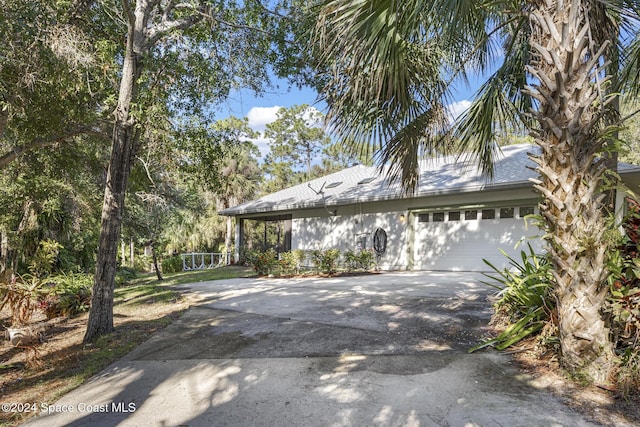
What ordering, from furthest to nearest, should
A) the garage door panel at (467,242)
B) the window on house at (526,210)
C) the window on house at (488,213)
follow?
the window on house at (488,213), the garage door panel at (467,242), the window on house at (526,210)

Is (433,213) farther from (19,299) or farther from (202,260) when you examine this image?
(202,260)

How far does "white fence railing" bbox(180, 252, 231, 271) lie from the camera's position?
20.1 meters

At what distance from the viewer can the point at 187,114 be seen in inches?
259

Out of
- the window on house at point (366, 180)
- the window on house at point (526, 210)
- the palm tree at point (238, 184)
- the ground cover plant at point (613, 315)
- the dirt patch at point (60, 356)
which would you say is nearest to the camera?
the ground cover plant at point (613, 315)

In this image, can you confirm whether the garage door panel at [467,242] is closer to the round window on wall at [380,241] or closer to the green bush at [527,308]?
the round window on wall at [380,241]

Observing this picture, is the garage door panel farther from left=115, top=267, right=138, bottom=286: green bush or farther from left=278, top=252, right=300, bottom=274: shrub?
left=115, top=267, right=138, bottom=286: green bush

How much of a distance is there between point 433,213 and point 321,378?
10.0 m

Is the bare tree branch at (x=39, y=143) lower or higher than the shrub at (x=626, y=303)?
higher

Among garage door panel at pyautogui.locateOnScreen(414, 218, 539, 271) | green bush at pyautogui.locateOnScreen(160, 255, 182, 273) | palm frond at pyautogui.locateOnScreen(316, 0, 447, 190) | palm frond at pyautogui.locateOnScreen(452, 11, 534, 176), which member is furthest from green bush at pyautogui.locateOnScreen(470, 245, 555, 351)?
green bush at pyautogui.locateOnScreen(160, 255, 182, 273)

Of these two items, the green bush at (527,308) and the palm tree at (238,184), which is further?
the palm tree at (238,184)

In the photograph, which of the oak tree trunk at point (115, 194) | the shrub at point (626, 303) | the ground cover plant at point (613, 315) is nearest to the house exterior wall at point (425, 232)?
the ground cover plant at point (613, 315)

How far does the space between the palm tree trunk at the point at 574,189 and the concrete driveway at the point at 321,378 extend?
58cm

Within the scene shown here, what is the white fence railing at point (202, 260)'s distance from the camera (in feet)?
65.8

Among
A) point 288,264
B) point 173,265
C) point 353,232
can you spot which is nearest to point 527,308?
point 288,264
